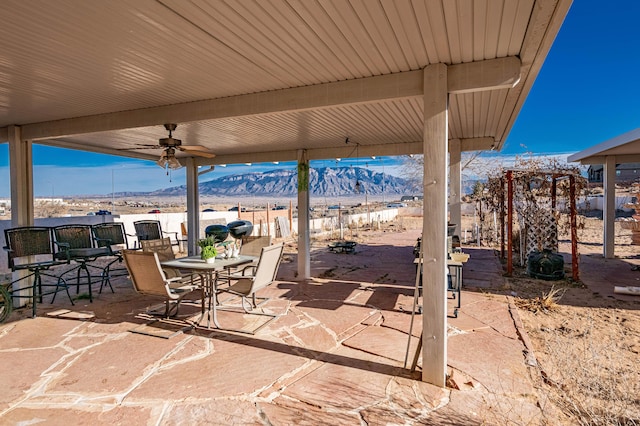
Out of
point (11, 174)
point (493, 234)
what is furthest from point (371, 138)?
point (493, 234)

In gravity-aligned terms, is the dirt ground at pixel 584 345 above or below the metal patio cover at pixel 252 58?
below

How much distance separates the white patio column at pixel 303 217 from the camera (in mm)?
7180

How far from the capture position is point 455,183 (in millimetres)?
6426

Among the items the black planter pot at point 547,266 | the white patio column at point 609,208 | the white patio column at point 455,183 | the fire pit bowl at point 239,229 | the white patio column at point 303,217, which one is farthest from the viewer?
the fire pit bowl at point 239,229

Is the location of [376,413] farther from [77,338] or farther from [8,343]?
[8,343]

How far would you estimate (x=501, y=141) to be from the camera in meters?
6.62

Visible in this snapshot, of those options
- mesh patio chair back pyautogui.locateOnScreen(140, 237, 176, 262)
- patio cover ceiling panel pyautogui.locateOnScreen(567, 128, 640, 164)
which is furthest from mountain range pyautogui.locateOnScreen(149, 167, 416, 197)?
mesh patio chair back pyautogui.locateOnScreen(140, 237, 176, 262)

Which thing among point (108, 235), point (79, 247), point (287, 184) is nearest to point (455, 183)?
point (108, 235)

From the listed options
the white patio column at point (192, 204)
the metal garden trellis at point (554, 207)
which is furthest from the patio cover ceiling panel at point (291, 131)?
the metal garden trellis at point (554, 207)

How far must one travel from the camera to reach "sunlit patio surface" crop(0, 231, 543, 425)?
102 inches

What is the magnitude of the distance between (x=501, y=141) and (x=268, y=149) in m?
4.37

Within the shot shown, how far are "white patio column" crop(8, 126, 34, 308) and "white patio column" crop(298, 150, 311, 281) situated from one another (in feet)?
13.9

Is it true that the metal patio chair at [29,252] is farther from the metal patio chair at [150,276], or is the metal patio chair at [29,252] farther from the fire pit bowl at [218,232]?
the fire pit bowl at [218,232]

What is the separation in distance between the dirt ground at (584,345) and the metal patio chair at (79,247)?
5888mm
